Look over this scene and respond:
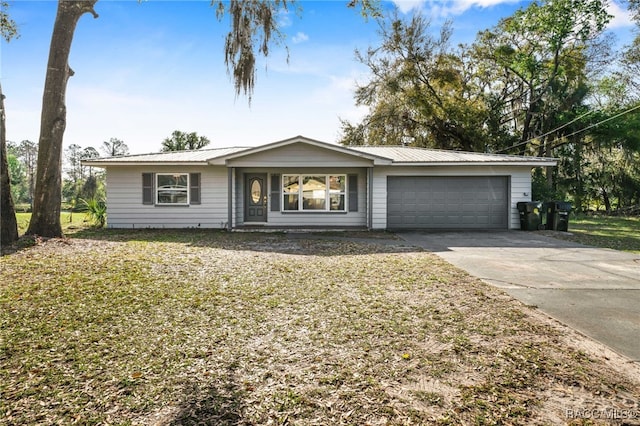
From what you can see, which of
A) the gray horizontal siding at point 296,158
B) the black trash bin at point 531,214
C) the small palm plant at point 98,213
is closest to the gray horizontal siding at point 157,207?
the small palm plant at point 98,213

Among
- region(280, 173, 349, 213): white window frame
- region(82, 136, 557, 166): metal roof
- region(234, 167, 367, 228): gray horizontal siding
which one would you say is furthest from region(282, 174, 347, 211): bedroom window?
region(82, 136, 557, 166): metal roof

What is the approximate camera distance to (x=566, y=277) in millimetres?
5703

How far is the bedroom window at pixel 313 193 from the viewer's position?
43.7 ft

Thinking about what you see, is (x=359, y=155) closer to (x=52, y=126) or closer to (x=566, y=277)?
(x=566, y=277)

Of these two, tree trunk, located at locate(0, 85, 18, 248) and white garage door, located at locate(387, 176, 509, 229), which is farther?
white garage door, located at locate(387, 176, 509, 229)

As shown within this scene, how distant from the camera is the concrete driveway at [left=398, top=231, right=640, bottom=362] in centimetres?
364

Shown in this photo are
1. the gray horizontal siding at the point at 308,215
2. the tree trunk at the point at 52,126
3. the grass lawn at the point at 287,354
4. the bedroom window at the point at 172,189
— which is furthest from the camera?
the gray horizontal siding at the point at 308,215

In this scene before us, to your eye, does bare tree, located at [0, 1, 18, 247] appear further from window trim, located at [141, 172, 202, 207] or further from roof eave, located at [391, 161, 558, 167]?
roof eave, located at [391, 161, 558, 167]

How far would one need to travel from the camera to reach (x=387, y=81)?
23.5 meters

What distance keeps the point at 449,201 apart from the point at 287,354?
37.3 feet

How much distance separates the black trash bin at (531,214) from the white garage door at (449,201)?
22.9 inches

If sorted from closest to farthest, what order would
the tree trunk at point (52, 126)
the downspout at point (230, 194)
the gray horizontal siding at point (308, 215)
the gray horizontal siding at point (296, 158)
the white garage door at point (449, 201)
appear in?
the tree trunk at point (52, 126), the gray horizontal siding at point (296, 158), the downspout at point (230, 194), the white garage door at point (449, 201), the gray horizontal siding at point (308, 215)

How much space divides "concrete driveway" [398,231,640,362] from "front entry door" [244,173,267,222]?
596cm

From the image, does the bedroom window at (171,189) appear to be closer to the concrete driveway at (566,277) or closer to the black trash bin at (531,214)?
the concrete driveway at (566,277)
